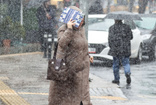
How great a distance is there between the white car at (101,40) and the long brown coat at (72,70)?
308 inches

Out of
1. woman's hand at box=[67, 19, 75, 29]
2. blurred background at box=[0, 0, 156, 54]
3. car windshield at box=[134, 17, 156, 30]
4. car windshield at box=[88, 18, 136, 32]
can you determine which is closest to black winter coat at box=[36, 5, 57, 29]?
blurred background at box=[0, 0, 156, 54]

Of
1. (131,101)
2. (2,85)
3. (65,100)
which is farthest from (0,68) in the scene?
(65,100)

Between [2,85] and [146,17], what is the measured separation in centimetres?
1003

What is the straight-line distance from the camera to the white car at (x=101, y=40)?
14328 mm

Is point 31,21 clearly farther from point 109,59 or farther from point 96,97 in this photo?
point 96,97

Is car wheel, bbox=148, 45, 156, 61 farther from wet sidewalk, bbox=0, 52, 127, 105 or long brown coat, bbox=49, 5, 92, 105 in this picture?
long brown coat, bbox=49, 5, 92, 105

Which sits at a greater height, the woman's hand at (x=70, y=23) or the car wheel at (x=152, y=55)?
the woman's hand at (x=70, y=23)

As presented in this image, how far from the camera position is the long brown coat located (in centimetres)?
629

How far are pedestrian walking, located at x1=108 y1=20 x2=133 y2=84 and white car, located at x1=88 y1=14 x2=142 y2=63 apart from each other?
10.3 feet

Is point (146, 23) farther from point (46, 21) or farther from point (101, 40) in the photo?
point (46, 21)

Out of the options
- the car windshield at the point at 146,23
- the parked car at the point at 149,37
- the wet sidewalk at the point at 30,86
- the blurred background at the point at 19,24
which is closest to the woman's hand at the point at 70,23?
the wet sidewalk at the point at 30,86

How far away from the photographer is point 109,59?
1446 centimetres

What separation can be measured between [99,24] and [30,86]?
6801mm

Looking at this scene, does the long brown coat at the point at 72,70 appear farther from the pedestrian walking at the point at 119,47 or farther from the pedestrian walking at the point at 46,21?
the pedestrian walking at the point at 46,21
